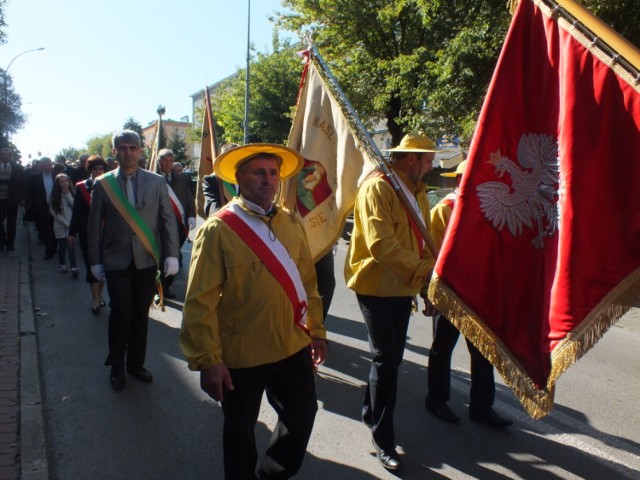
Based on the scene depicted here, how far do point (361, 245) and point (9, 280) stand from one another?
278 inches

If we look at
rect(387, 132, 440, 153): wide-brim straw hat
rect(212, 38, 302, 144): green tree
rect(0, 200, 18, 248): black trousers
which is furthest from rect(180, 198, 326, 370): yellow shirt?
rect(212, 38, 302, 144): green tree

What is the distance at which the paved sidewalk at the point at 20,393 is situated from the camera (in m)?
3.61

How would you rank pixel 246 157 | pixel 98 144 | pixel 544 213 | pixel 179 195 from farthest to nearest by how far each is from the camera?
pixel 98 144 < pixel 179 195 < pixel 246 157 < pixel 544 213

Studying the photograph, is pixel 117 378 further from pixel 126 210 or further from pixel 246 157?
pixel 246 157

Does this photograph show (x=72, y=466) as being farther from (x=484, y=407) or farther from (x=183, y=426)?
(x=484, y=407)

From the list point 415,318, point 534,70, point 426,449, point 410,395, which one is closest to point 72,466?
point 426,449

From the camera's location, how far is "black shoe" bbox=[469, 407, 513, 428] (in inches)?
170

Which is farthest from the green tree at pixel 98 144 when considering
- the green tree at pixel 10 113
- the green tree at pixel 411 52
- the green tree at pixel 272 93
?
the green tree at pixel 411 52

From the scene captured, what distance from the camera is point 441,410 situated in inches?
175

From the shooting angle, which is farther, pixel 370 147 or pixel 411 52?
pixel 411 52

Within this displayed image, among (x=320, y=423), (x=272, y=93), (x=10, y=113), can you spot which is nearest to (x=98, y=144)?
(x=10, y=113)

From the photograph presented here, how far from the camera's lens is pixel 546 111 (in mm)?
2588

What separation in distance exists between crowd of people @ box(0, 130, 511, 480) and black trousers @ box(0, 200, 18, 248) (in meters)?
7.88

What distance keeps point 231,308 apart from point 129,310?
2376 millimetres
